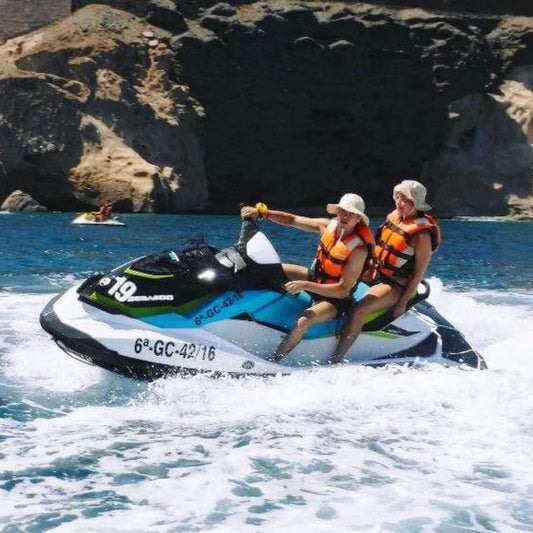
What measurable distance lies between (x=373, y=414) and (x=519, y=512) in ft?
5.39

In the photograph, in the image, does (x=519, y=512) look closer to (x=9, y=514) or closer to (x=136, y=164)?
(x=9, y=514)

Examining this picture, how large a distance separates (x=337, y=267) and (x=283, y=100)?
4020cm

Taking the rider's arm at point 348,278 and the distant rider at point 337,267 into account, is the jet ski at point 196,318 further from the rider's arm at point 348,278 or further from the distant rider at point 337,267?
the rider's arm at point 348,278

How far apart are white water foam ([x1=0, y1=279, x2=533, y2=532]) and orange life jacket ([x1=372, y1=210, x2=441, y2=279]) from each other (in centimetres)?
76

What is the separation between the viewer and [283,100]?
151ft

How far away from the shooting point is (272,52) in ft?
148

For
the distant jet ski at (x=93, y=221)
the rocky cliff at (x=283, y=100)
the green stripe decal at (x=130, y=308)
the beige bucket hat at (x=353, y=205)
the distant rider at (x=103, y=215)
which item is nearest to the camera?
the green stripe decal at (x=130, y=308)

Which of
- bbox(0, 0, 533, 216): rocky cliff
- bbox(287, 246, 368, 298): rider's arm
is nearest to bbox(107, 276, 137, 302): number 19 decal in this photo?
bbox(287, 246, 368, 298): rider's arm

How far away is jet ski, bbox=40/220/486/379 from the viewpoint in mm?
6281

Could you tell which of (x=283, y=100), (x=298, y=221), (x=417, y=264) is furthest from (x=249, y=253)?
(x=283, y=100)

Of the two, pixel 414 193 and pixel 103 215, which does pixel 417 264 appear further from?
pixel 103 215

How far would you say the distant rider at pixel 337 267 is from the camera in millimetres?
6598

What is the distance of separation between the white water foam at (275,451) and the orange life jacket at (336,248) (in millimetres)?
699

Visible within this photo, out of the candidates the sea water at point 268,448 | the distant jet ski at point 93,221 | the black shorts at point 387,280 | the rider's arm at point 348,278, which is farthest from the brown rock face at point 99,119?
the rider's arm at point 348,278
